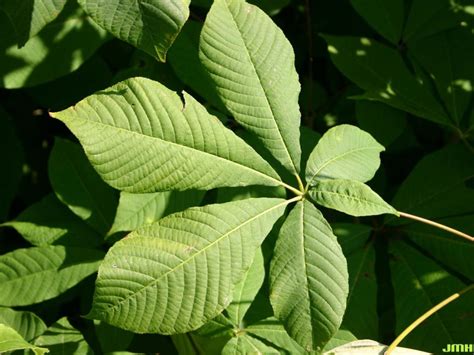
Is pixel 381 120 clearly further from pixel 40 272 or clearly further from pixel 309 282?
pixel 40 272

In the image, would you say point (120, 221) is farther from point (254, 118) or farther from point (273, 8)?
point (273, 8)

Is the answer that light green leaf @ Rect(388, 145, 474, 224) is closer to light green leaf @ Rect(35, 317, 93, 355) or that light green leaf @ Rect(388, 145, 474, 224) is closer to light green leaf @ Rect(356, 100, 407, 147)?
light green leaf @ Rect(356, 100, 407, 147)

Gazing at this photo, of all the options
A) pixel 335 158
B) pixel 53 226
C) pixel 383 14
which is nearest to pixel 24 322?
pixel 53 226

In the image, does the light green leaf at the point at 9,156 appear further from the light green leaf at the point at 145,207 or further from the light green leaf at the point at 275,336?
the light green leaf at the point at 275,336

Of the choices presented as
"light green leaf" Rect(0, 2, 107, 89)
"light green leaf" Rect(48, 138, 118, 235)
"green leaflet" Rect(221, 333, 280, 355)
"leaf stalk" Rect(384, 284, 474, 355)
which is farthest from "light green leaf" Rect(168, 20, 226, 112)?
"leaf stalk" Rect(384, 284, 474, 355)

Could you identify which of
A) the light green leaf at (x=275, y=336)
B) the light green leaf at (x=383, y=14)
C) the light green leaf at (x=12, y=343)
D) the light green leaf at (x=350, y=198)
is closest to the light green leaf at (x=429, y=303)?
the light green leaf at (x=275, y=336)
